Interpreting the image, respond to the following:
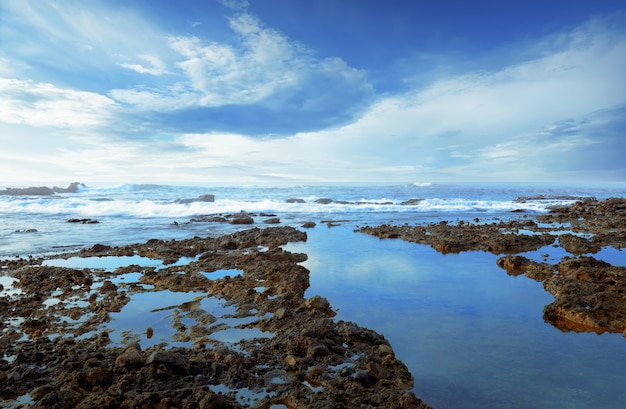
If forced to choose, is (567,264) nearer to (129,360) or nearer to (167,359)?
(167,359)

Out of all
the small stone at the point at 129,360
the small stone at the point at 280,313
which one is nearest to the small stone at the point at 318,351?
the small stone at the point at 280,313

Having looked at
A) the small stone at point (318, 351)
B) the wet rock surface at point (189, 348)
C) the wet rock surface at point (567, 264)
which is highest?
the wet rock surface at point (567, 264)

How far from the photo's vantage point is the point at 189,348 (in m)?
4.96

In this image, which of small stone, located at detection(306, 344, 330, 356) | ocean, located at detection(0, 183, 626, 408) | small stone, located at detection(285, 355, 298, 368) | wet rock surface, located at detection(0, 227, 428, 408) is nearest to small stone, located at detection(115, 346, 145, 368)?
wet rock surface, located at detection(0, 227, 428, 408)

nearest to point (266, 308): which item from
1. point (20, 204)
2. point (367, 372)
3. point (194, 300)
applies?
point (194, 300)

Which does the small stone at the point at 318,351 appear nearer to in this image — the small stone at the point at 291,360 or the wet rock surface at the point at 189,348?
the wet rock surface at the point at 189,348

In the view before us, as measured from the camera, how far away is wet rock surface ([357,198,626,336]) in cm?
616

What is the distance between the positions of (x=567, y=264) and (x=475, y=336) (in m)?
5.39

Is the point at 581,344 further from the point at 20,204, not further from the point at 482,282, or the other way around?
the point at 20,204

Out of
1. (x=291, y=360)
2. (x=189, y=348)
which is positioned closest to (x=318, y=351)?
(x=291, y=360)

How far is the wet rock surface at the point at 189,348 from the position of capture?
150 inches

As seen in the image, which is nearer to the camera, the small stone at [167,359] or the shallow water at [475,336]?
the shallow water at [475,336]

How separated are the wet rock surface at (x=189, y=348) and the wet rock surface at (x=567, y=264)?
3612 millimetres

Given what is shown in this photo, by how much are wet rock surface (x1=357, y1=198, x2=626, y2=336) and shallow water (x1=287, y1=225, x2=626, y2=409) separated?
366 mm
